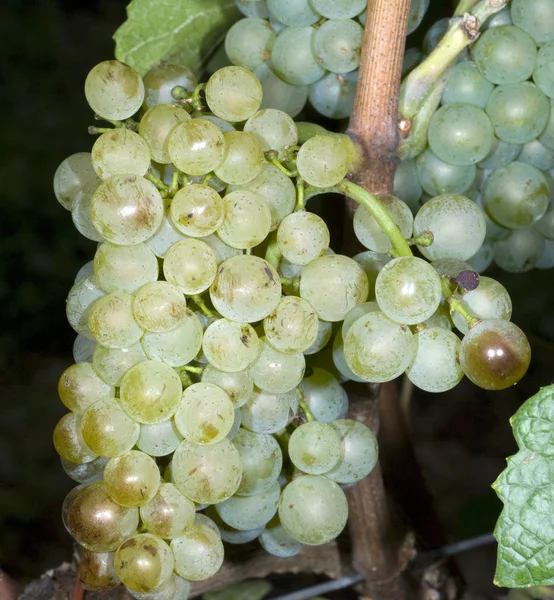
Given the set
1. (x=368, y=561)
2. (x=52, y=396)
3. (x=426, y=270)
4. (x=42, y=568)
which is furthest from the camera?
(x=52, y=396)

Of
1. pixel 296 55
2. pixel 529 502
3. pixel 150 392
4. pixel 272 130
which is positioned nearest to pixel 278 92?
pixel 296 55

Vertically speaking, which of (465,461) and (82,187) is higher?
(82,187)

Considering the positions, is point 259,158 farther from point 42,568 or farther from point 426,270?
point 42,568

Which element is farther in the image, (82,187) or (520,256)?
(520,256)

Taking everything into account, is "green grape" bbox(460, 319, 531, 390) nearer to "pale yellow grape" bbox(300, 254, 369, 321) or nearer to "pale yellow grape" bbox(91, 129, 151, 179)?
"pale yellow grape" bbox(300, 254, 369, 321)

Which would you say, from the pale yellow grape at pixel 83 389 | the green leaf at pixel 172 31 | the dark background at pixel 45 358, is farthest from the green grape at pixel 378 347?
the dark background at pixel 45 358

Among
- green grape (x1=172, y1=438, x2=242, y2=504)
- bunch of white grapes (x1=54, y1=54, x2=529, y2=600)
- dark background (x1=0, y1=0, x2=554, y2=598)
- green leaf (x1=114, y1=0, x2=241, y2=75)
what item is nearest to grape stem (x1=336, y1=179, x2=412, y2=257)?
bunch of white grapes (x1=54, y1=54, x2=529, y2=600)

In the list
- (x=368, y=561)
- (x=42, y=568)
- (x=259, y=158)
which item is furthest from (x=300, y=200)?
(x=42, y=568)
